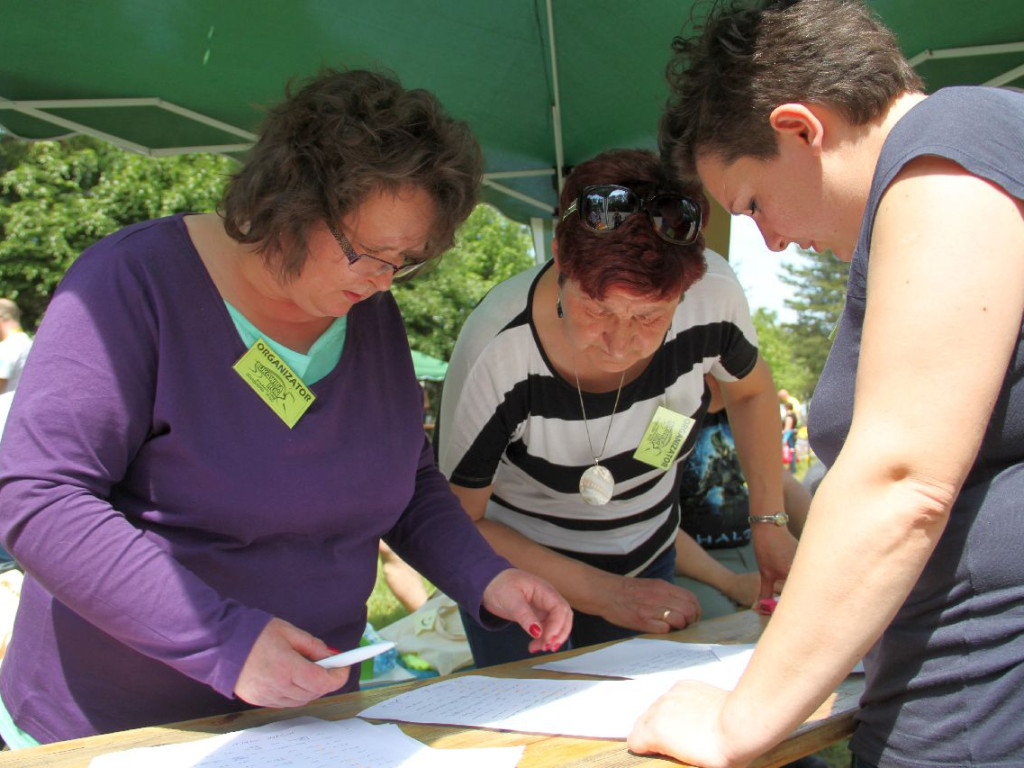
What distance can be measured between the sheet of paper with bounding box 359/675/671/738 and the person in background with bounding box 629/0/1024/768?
122mm

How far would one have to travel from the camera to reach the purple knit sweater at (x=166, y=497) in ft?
3.43

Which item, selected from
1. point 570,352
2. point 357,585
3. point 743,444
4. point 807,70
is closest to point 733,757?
point 357,585

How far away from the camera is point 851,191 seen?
989mm

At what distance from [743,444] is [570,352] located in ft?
1.85

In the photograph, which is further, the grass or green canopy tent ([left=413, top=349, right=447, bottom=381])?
green canopy tent ([left=413, top=349, right=447, bottom=381])

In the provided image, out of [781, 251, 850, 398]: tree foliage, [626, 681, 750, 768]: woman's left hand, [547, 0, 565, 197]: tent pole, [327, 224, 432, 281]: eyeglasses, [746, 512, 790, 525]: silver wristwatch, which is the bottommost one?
[781, 251, 850, 398]: tree foliage

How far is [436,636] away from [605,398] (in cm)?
170

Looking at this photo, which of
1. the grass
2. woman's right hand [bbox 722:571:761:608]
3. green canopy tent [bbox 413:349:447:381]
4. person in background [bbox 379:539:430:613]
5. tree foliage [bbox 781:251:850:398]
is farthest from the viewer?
tree foliage [bbox 781:251:850:398]

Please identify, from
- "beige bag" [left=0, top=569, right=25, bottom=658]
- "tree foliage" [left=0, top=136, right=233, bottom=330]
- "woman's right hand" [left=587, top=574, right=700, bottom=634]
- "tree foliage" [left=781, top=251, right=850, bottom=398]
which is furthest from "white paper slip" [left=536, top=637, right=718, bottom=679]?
"tree foliage" [left=781, top=251, right=850, bottom=398]

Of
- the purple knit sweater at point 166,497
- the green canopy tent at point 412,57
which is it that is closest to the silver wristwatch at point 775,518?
the purple knit sweater at point 166,497

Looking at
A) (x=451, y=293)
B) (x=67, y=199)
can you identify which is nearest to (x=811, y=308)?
(x=451, y=293)

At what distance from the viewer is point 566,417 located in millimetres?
1831

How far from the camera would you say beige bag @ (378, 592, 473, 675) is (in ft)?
10.1

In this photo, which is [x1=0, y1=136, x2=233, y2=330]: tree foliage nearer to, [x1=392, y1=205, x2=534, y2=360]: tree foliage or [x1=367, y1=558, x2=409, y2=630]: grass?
[x1=392, y1=205, x2=534, y2=360]: tree foliage
